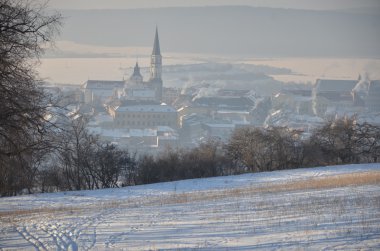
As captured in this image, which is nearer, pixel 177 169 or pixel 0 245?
pixel 0 245

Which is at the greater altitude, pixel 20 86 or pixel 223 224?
pixel 20 86

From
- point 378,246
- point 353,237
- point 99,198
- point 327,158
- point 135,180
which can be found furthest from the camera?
point 327,158

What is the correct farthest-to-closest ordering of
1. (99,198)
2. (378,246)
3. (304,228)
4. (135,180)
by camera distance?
(135,180)
(99,198)
(304,228)
(378,246)

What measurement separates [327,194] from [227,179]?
35.8ft

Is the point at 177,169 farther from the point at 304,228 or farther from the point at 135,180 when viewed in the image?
the point at 304,228

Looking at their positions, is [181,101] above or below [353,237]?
above

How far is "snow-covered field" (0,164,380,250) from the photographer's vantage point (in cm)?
939

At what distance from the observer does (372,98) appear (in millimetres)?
192750

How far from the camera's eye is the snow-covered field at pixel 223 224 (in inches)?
370

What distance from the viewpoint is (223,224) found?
11258 mm

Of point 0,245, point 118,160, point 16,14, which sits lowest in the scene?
point 0,245

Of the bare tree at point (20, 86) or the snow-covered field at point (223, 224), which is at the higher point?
the bare tree at point (20, 86)

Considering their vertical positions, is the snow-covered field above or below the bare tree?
below

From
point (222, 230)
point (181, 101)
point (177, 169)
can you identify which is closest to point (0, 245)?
point (222, 230)
